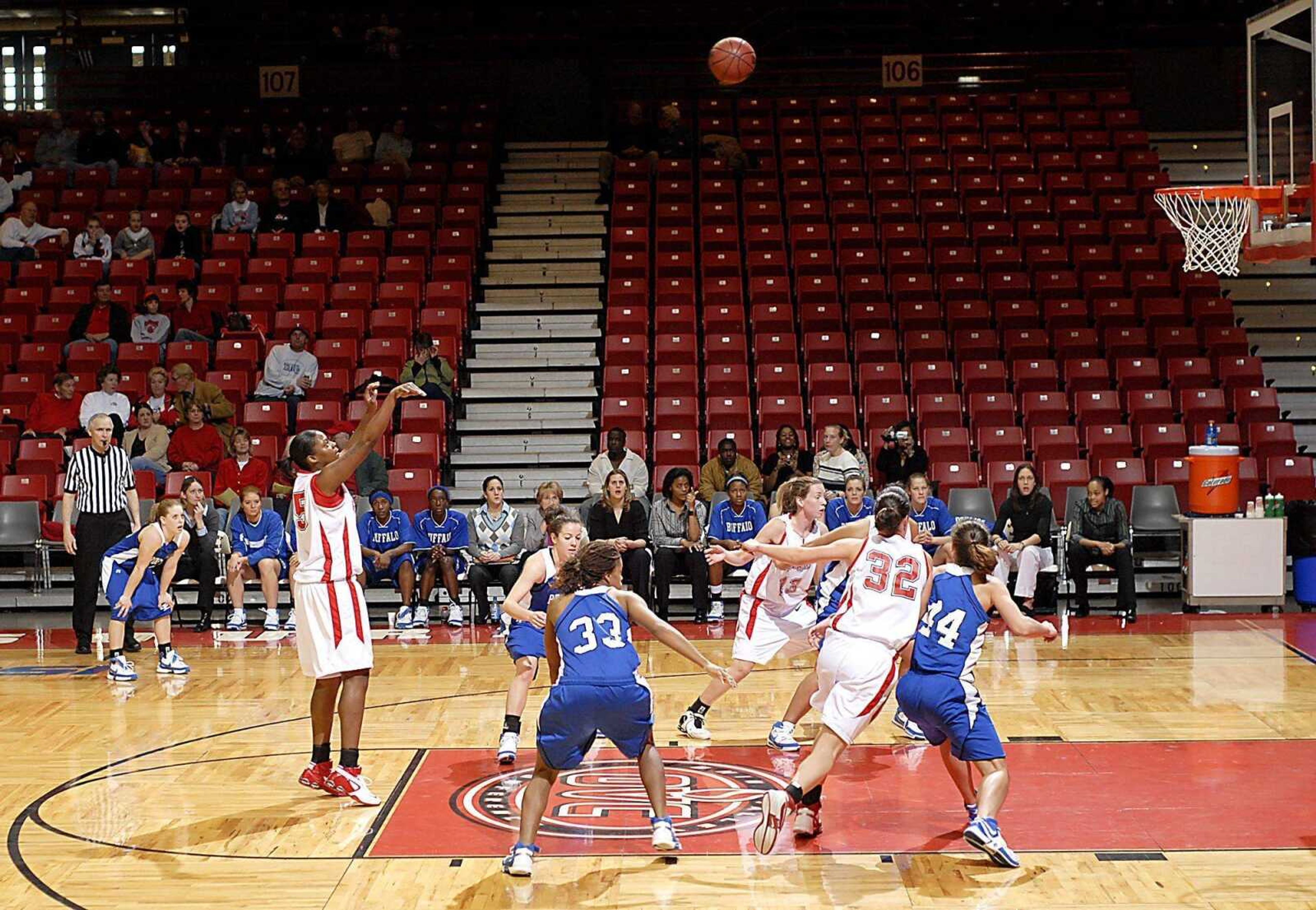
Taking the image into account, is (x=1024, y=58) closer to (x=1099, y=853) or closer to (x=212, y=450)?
(x=212, y=450)

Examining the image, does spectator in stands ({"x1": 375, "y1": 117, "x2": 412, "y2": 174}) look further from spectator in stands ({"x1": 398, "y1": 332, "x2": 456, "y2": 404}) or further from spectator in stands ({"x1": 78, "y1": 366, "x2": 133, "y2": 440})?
spectator in stands ({"x1": 78, "y1": 366, "x2": 133, "y2": 440})

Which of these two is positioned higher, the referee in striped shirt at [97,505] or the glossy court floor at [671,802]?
the referee in striped shirt at [97,505]

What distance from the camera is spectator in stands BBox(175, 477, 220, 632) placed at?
11.7 meters

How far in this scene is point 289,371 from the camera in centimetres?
1398

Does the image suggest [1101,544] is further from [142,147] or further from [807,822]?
[142,147]

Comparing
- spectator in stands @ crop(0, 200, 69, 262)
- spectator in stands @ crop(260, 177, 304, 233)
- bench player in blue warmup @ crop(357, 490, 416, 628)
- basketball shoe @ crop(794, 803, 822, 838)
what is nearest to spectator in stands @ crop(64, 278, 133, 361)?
spectator in stands @ crop(0, 200, 69, 262)

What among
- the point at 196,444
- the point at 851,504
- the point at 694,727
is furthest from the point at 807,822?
the point at 196,444

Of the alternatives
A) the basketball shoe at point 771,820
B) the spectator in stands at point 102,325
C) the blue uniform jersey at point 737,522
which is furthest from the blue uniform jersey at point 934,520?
the spectator in stands at point 102,325

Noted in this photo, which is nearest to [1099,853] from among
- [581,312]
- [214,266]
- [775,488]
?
[775,488]

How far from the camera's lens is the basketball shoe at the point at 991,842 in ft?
17.6

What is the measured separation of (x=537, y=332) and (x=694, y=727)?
8836mm

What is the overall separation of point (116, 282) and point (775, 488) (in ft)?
26.4

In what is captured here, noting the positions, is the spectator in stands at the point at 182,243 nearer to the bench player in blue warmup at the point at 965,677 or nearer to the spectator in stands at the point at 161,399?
the spectator in stands at the point at 161,399

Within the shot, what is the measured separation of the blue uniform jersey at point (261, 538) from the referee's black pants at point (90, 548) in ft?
4.37
